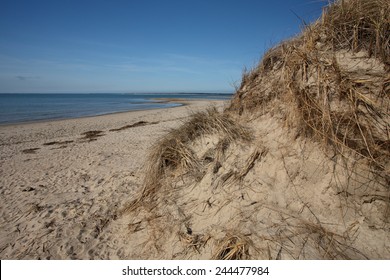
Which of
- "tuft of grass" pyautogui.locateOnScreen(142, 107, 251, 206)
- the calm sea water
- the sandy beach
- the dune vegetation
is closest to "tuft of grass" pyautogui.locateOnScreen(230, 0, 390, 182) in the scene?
the dune vegetation

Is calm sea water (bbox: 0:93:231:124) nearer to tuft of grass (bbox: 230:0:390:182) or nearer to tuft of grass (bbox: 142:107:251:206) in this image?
tuft of grass (bbox: 142:107:251:206)

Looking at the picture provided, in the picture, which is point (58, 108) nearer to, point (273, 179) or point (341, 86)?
point (273, 179)

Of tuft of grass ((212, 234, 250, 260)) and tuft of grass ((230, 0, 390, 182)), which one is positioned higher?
tuft of grass ((230, 0, 390, 182))

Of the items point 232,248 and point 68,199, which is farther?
point 68,199

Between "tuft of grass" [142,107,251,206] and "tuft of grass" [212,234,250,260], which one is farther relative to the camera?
"tuft of grass" [142,107,251,206]

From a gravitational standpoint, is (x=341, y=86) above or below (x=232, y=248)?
above

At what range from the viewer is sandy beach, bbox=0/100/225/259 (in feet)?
10.6

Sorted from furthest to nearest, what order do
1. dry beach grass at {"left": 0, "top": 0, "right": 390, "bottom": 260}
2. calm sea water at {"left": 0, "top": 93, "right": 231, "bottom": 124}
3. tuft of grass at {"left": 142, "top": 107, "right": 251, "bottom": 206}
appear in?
1. calm sea water at {"left": 0, "top": 93, "right": 231, "bottom": 124}
2. tuft of grass at {"left": 142, "top": 107, "right": 251, "bottom": 206}
3. dry beach grass at {"left": 0, "top": 0, "right": 390, "bottom": 260}

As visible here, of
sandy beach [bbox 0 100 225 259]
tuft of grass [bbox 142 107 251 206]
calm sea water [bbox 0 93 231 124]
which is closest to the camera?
sandy beach [bbox 0 100 225 259]

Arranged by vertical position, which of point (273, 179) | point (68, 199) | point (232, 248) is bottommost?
point (68, 199)

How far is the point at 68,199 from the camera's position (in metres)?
4.62

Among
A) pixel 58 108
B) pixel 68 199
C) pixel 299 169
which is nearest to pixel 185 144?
pixel 299 169
